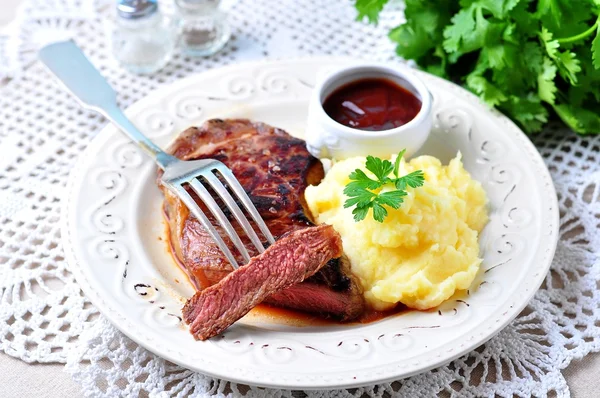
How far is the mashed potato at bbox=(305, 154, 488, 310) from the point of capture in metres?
3.54

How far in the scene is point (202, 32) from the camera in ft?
18.5

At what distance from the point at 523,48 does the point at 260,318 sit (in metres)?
2.58

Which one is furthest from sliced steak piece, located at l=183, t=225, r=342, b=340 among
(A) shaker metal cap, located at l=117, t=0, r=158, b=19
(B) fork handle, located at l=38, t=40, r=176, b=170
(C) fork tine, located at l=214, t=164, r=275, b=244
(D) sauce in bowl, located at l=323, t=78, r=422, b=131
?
(A) shaker metal cap, located at l=117, t=0, r=158, b=19

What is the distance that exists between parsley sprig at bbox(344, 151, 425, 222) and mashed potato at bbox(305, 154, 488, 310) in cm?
8

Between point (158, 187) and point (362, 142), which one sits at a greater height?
point (362, 142)

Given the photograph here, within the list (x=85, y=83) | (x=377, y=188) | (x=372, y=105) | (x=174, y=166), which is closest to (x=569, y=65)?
(x=372, y=105)

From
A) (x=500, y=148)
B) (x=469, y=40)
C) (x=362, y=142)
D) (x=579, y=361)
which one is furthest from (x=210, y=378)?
(x=469, y=40)

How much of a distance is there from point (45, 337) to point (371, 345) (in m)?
1.75

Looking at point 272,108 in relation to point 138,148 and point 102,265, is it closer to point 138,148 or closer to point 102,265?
point 138,148

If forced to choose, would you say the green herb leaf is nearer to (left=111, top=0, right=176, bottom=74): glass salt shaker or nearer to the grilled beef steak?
the grilled beef steak

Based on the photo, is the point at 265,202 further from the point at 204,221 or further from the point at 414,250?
the point at 414,250

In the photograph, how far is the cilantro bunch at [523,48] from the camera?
440cm

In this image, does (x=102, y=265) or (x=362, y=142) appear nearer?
(x=102, y=265)

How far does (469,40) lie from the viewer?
4.60 metres
